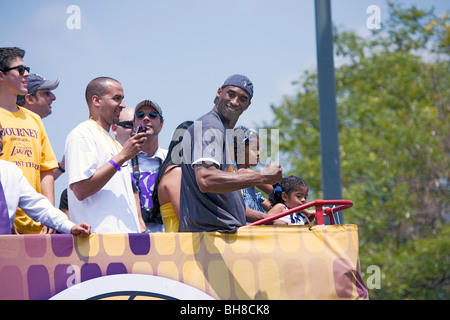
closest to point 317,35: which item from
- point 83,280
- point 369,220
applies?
point 83,280

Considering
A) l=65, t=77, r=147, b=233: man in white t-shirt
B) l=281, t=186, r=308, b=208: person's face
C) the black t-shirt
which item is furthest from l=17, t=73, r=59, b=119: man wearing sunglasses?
l=281, t=186, r=308, b=208: person's face

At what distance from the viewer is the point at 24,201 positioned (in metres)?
3.71

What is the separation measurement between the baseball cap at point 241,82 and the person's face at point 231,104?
20 mm

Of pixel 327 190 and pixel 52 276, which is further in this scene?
pixel 327 190

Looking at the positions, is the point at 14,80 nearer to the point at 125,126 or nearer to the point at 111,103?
the point at 111,103

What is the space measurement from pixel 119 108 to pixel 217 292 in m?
1.65

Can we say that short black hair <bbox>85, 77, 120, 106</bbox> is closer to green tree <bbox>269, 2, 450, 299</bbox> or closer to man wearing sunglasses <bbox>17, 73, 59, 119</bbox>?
man wearing sunglasses <bbox>17, 73, 59, 119</bbox>

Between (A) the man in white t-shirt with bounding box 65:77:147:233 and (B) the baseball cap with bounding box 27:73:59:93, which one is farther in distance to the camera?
(B) the baseball cap with bounding box 27:73:59:93

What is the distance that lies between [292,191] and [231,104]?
4.24 ft

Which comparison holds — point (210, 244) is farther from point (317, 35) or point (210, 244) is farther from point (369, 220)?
point (369, 220)

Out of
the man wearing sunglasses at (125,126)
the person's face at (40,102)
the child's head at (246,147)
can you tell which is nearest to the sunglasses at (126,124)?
the man wearing sunglasses at (125,126)

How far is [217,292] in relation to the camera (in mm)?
3406

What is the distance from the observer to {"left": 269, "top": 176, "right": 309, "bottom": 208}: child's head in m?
5.06

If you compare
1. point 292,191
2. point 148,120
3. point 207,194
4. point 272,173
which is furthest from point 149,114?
point 272,173
